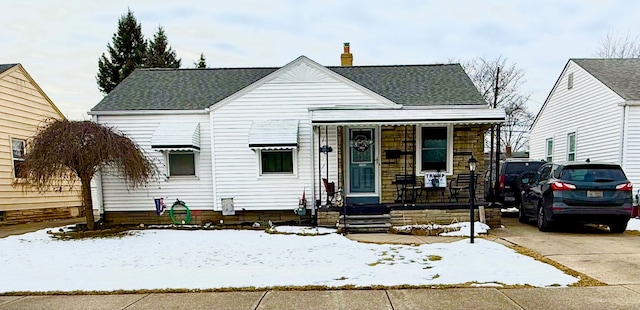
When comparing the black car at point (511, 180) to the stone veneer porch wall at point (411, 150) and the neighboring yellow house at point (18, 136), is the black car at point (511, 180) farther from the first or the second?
the neighboring yellow house at point (18, 136)

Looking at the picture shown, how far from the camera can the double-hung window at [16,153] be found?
34.0 ft

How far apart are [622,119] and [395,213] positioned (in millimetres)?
7865

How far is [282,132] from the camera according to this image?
8.76 m

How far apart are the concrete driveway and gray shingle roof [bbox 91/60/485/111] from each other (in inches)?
144

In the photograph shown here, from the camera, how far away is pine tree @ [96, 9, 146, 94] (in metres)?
27.1

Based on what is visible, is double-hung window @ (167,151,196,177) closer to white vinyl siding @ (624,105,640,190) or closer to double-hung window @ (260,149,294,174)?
double-hung window @ (260,149,294,174)

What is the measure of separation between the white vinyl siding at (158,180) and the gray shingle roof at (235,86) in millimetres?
330

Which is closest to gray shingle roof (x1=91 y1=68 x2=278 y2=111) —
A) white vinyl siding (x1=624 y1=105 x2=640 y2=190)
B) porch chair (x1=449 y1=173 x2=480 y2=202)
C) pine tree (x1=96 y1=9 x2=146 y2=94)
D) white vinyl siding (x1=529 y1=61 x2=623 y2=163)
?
porch chair (x1=449 y1=173 x2=480 y2=202)

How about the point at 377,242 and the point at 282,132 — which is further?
the point at 282,132

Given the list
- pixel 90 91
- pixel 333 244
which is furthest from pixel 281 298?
pixel 90 91

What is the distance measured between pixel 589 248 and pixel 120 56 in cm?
3073

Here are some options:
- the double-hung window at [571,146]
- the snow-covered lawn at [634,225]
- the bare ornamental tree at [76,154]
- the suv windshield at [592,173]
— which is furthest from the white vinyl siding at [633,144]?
the bare ornamental tree at [76,154]

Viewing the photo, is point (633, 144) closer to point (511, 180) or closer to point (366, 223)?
point (511, 180)

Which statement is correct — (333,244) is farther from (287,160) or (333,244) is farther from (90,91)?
(90,91)
